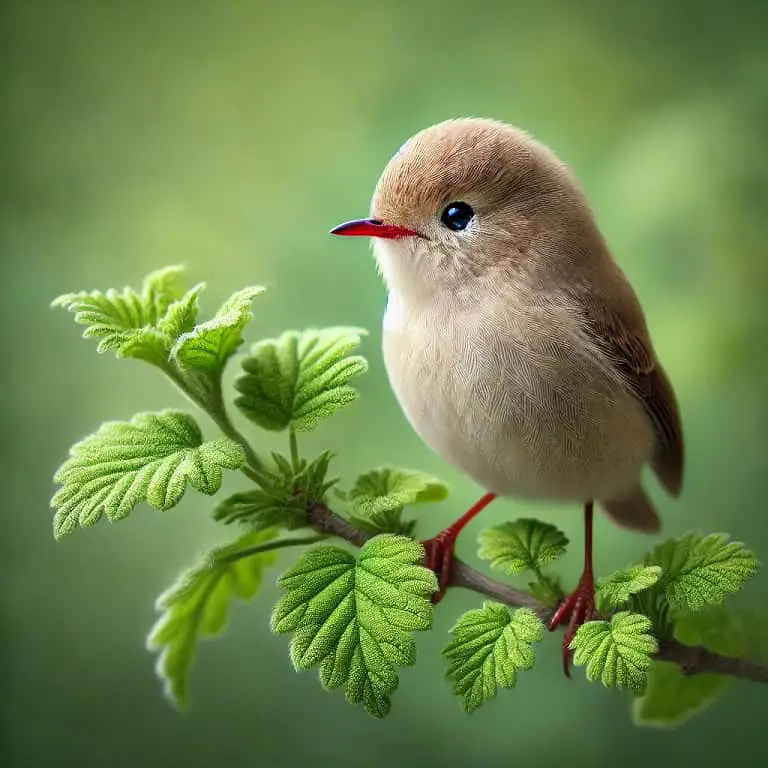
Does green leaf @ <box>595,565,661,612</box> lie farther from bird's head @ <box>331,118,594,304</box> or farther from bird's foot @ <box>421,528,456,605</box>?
bird's head @ <box>331,118,594,304</box>

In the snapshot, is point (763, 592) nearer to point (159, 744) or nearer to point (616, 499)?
point (616, 499)

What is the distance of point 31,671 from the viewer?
154cm

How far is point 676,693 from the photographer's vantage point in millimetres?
872

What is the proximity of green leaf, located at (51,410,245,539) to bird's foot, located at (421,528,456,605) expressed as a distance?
0.26 m

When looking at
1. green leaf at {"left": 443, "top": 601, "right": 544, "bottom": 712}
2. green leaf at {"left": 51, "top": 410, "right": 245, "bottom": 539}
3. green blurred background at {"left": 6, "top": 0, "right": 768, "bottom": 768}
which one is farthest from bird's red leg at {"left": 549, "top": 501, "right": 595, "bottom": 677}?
green blurred background at {"left": 6, "top": 0, "right": 768, "bottom": 768}

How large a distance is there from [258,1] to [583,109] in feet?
2.00

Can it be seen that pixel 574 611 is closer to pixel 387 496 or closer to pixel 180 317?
pixel 387 496

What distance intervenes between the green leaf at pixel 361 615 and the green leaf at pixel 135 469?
0.11 meters

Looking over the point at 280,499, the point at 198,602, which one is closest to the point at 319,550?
the point at 280,499

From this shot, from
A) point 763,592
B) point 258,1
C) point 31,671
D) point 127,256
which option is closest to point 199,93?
point 258,1

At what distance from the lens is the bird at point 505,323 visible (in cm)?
75

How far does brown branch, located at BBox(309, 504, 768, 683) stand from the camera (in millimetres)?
732

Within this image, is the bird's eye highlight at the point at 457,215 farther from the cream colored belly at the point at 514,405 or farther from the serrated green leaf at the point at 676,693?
the serrated green leaf at the point at 676,693

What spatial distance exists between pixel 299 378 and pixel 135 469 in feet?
0.57
